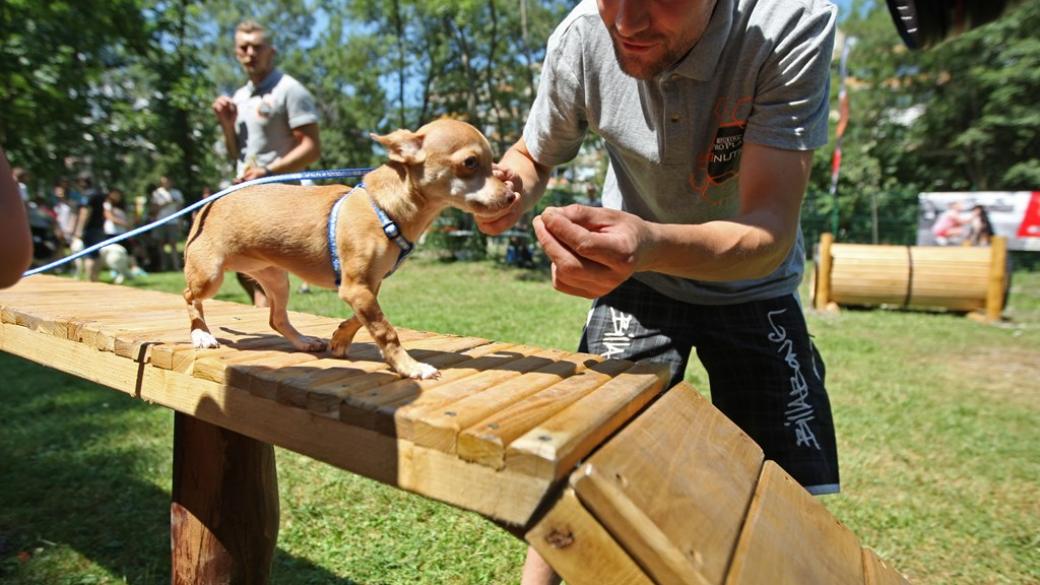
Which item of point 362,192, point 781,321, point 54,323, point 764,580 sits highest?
point 362,192

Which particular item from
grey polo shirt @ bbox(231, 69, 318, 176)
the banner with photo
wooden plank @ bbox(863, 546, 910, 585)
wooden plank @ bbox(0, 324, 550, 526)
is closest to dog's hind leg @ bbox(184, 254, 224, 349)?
wooden plank @ bbox(0, 324, 550, 526)

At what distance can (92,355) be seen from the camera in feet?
7.39

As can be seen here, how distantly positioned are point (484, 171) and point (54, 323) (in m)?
1.74

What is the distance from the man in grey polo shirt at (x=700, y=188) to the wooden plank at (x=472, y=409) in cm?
31

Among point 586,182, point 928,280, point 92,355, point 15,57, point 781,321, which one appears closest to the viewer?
point 92,355

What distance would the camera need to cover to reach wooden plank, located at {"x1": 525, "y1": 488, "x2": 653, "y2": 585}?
1.21 m

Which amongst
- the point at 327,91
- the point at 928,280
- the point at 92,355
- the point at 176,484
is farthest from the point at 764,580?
the point at 327,91

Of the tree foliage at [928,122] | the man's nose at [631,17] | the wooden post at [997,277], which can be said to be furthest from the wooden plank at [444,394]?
the tree foliage at [928,122]

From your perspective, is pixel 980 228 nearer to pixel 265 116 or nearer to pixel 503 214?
pixel 265 116

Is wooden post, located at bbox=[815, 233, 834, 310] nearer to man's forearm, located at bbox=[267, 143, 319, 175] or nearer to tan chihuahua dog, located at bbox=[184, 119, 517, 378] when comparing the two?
man's forearm, located at bbox=[267, 143, 319, 175]

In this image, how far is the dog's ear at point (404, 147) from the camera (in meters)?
1.95

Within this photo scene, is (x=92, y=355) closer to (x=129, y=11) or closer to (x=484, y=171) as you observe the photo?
(x=484, y=171)

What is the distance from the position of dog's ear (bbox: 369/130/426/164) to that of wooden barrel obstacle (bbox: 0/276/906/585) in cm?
66

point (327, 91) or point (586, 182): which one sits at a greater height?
point (327, 91)
